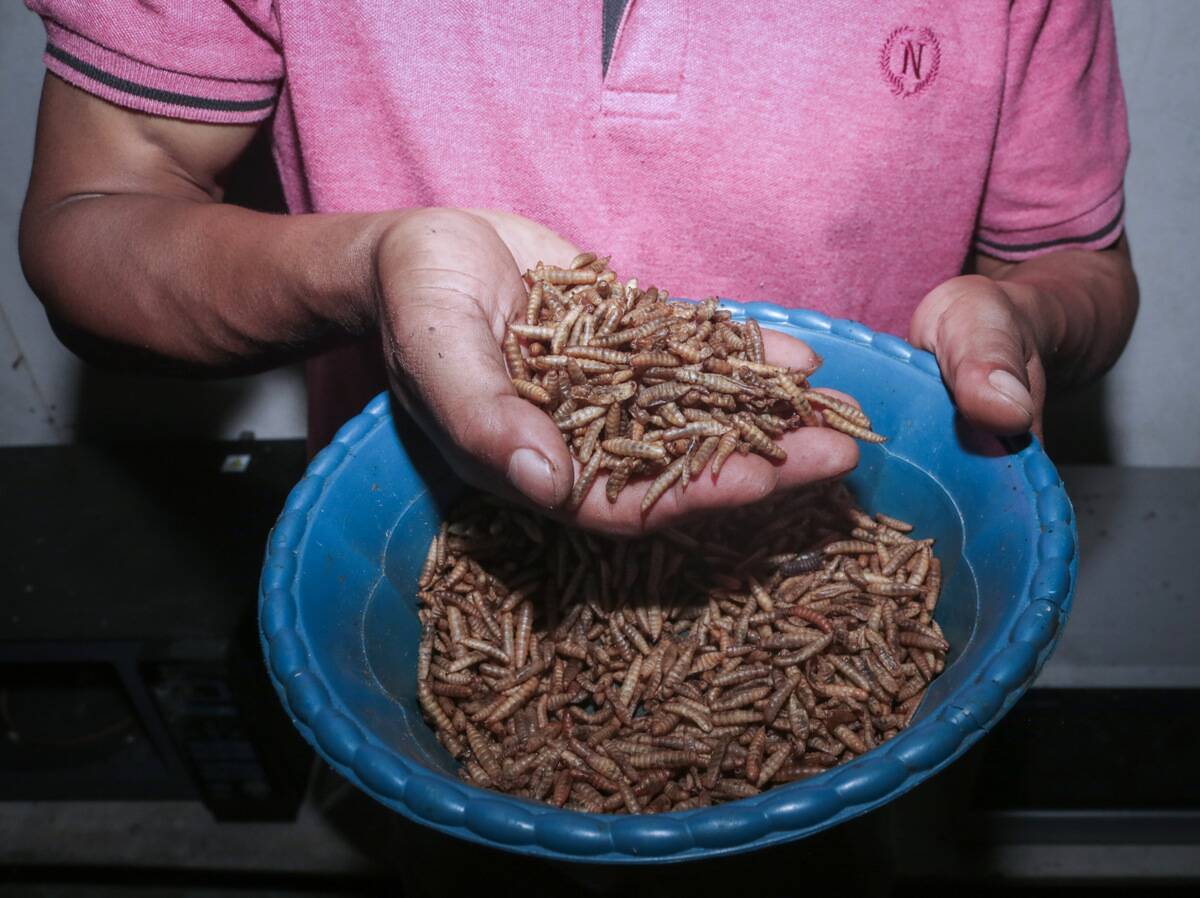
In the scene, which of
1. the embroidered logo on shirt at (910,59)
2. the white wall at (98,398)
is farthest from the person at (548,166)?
the white wall at (98,398)

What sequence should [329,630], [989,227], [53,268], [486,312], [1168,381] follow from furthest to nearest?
1. [1168,381]
2. [989,227]
3. [53,268]
4. [486,312]
5. [329,630]

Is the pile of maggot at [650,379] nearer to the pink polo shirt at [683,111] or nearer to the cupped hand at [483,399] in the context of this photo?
the cupped hand at [483,399]

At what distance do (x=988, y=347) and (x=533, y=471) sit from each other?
4.78ft

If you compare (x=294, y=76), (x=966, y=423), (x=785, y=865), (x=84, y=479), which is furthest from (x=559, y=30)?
(x=84, y=479)

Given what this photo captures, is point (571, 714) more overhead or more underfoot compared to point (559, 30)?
more underfoot

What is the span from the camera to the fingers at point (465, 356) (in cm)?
199

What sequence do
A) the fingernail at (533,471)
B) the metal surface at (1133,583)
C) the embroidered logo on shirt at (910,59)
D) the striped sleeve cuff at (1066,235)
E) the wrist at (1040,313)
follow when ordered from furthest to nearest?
the metal surface at (1133,583), the striped sleeve cuff at (1066,235), the wrist at (1040,313), the embroidered logo on shirt at (910,59), the fingernail at (533,471)

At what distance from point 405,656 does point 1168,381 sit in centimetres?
565

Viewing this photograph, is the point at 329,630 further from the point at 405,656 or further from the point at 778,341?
the point at 778,341

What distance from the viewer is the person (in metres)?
2.56

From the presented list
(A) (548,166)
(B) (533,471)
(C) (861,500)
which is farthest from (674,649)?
(A) (548,166)

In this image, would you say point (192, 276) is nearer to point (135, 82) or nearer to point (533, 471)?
point (135, 82)

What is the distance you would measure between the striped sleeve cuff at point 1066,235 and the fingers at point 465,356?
6.83 ft

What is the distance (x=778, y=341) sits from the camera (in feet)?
9.29
